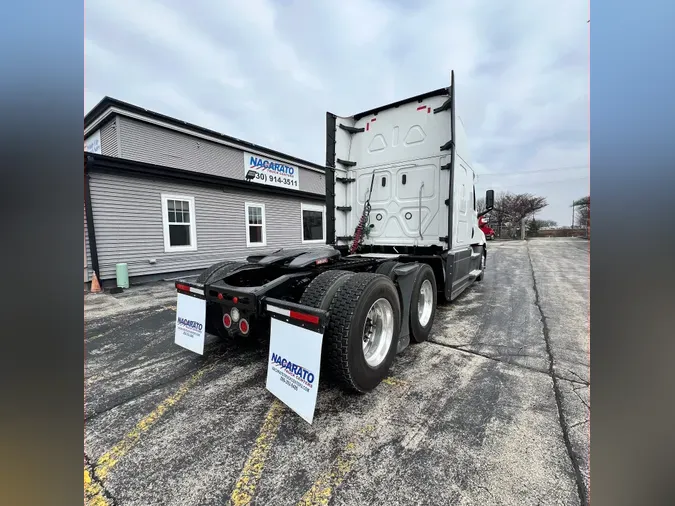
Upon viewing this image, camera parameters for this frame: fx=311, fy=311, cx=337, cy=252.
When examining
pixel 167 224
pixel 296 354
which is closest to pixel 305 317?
pixel 296 354

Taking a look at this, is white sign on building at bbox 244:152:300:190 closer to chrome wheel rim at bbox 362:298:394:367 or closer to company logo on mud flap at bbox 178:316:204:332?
company logo on mud flap at bbox 178:316:204:332

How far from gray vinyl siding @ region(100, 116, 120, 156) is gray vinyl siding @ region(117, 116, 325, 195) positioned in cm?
31

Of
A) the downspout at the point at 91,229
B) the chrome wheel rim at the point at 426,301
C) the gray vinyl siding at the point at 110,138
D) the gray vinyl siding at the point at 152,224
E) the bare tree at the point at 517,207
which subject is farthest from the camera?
the bare tree at the point at 517,207

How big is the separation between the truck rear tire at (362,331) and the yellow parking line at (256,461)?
0.59 metres

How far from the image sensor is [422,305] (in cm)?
442

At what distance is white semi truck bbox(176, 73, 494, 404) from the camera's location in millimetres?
2588

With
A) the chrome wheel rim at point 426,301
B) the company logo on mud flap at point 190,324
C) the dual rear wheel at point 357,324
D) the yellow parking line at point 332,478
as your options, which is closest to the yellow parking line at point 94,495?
the yellow parking line at point 332,478

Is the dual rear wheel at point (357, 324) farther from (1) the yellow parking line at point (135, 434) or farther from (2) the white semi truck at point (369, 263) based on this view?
(1) the yellow parking line at point (135, 434)

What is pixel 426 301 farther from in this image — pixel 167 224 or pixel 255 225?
pixel 255 225

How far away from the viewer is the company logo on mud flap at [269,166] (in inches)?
547

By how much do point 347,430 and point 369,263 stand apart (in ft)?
7.80

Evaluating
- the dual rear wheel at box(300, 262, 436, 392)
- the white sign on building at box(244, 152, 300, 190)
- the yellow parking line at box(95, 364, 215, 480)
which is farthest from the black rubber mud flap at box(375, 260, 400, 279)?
the white sign on building at box(244, 152, 300, 190)

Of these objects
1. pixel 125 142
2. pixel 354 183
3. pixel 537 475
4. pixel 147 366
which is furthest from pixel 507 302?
pixel 125 142
